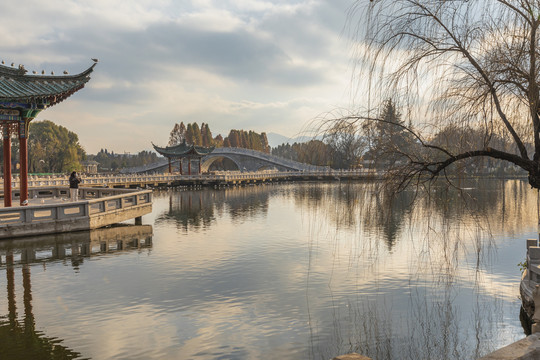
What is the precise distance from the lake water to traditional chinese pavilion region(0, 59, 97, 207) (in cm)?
457

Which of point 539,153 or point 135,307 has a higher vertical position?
point 539,153

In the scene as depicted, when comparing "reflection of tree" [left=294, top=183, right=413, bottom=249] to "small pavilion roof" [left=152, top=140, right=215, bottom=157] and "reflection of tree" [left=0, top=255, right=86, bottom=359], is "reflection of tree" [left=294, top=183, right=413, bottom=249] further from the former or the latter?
"small pavilion roof" [left=152, top=140, right=215, bottom=157]

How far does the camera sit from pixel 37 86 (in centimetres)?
1872

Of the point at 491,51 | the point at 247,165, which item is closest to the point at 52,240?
the point at 491,51

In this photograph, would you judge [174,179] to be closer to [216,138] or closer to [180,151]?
[180,151]

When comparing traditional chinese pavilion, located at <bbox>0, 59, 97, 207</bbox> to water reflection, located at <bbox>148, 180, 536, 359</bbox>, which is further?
traditional chinese pavilion, located at <bbox>0, 59, 97, 207</bbox>

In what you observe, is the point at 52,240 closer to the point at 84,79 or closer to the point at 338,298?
the point at 84,79

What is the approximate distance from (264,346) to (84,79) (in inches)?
683

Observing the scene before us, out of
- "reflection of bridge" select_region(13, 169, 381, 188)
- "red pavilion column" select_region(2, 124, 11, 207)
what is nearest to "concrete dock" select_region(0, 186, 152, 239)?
"red pavilion column" select_region(2, 124, 11, 207)

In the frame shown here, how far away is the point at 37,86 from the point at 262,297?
1497 cm

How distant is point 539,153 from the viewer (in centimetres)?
538

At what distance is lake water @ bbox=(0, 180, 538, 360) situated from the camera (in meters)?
6.99

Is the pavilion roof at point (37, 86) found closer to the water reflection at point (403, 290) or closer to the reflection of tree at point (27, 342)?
the water reflection at point (403, 290)

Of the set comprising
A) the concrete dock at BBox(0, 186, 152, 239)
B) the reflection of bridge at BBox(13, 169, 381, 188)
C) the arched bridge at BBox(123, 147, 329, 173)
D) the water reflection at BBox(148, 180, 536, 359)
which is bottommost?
the water reflection at BBox(148, 180, 536, 359)
